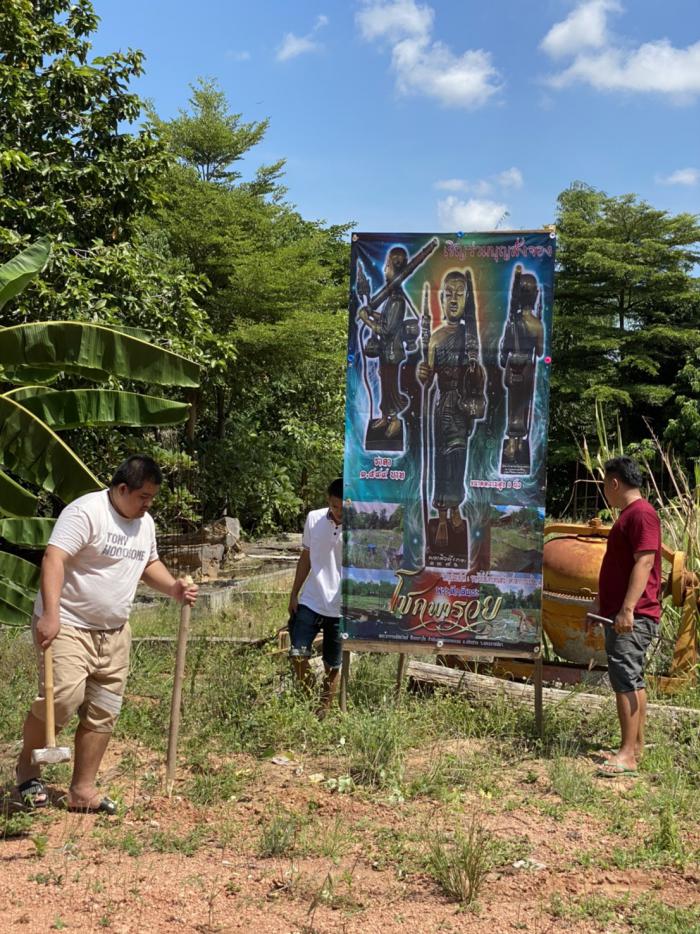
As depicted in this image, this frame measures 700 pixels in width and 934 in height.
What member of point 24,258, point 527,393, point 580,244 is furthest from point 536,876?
point 580,244

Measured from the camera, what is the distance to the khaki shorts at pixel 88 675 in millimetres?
5074

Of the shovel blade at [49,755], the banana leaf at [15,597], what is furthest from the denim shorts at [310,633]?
the shovel blade at [49,755]

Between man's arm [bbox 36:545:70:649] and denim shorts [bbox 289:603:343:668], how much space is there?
91.1 inches

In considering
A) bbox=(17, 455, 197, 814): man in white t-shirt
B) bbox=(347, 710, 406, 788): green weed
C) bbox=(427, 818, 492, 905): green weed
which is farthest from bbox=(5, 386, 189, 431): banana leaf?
bbox=(427, 818, 492, 905): green weed

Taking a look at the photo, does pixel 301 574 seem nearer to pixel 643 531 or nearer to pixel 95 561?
pixel 95 561

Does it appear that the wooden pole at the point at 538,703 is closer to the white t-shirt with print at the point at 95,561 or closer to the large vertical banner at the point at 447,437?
the large vertical banner at the point at 447,437

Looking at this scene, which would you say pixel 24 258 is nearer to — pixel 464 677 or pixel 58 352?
pixel 58 352

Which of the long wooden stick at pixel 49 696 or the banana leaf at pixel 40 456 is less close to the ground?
the banana leaf at pixel 40 456

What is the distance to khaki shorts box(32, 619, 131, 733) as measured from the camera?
5.07 metres

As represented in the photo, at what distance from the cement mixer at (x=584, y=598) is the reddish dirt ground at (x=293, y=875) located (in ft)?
8.92

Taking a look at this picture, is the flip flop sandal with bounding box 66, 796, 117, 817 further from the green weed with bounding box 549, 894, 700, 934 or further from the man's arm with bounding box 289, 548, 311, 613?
the green weed with bounding box 549, 894, 700, 934

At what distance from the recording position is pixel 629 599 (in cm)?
610

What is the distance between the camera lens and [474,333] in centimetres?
654

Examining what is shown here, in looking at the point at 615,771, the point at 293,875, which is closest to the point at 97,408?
the point at 293,875
